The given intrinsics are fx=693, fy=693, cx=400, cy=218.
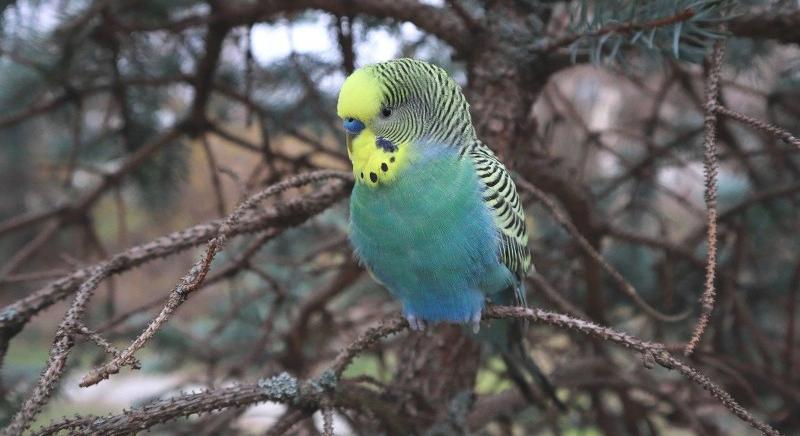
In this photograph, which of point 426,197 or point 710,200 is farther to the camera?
point 426,197

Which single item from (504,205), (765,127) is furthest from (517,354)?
(765,127)

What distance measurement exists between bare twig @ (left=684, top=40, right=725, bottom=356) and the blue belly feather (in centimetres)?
42

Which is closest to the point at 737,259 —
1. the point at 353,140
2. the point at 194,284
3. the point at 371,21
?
the point at 371,21

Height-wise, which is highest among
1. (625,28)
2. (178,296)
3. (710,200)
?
(625,28)

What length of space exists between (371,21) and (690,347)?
1.34 meters

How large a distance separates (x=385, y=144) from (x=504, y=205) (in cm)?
28

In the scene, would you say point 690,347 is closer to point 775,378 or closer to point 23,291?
point 775,378

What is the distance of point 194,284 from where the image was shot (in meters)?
0.87

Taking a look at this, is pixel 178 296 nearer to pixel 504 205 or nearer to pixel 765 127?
pixel 504 205

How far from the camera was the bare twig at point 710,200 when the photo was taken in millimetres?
890

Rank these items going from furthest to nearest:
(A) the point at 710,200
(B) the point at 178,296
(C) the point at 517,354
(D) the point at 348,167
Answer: (D) the point at 348,167
(C) the point at 517,354
(A) the point at 710,200
(B) the point at 178,296

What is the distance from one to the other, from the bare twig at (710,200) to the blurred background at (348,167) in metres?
0.18

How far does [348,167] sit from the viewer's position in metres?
2.26

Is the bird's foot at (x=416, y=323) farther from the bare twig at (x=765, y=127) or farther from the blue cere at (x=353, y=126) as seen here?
the bare twig at (x=765, y=127)
